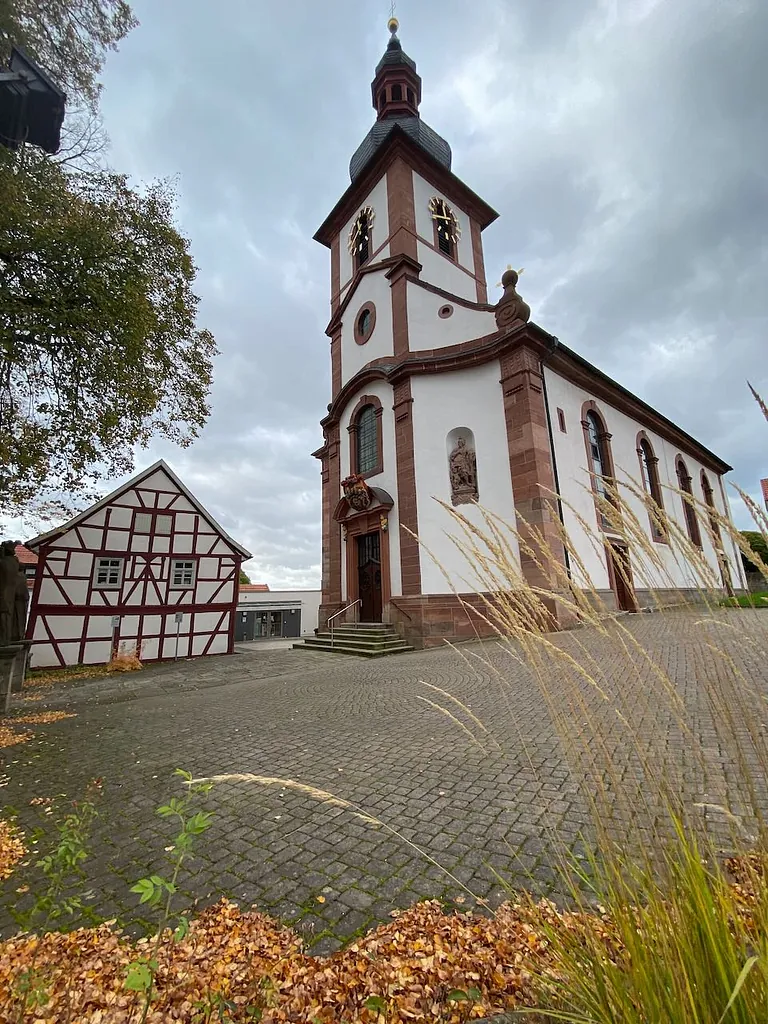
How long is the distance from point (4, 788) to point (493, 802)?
4.01m

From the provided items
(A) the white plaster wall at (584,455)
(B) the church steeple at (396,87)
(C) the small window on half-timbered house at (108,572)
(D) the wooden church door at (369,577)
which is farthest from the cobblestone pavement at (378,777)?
(B) the church steeple at (396,87)

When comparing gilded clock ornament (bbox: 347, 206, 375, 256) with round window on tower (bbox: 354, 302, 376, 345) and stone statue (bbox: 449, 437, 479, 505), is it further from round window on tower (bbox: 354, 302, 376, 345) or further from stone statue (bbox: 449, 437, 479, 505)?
stone statue (bbox: 449, 437, 479, 505)

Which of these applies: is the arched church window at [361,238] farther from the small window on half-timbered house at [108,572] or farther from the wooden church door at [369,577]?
the small window on half-timbered house at [108,572]

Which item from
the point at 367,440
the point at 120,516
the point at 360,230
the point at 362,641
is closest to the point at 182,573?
the point at 120,516

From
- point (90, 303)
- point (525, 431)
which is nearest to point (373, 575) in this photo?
point (525, 431)

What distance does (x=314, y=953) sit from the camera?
1851 mm

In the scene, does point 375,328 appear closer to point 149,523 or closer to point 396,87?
point 149,523

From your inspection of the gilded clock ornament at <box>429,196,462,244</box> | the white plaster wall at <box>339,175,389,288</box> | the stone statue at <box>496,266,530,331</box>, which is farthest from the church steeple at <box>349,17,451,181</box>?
the stone statue at <box>496,266,530,331</box>

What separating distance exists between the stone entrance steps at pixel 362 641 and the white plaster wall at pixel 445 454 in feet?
5.39

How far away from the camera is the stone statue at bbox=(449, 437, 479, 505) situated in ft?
45.4

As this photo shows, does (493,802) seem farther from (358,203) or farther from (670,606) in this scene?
(358,203)

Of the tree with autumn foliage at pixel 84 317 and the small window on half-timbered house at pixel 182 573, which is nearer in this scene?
the tree with autumn foliage at pixel 84 317

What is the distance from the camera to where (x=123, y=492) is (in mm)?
16312

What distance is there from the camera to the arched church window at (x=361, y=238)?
1975 cm
